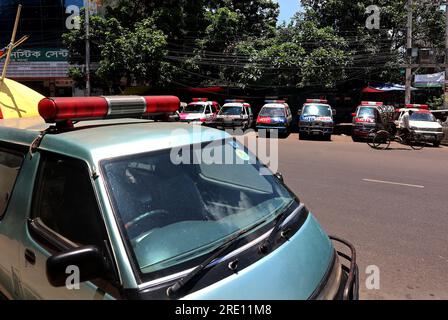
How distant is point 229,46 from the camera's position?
97.5 feet

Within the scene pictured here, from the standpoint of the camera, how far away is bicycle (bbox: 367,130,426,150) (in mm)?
17906

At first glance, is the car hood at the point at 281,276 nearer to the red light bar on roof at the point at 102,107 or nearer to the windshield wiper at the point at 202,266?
the windshield wiper at the point at 202,266

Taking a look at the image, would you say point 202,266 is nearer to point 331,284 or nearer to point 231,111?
point 331,284

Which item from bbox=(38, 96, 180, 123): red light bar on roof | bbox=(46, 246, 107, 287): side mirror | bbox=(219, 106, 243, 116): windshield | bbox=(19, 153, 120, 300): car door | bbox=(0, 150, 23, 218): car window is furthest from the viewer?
→ bbox=(219, 106, 243, 116): windshield

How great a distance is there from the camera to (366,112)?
2181cm

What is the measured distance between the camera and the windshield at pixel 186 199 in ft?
6.94

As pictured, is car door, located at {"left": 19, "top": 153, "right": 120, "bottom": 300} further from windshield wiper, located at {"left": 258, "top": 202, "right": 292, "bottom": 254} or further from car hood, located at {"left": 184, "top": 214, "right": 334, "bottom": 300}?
windshield wiper, located at {"left": 258, "top": 202, "right": 292, "bottom": 254}

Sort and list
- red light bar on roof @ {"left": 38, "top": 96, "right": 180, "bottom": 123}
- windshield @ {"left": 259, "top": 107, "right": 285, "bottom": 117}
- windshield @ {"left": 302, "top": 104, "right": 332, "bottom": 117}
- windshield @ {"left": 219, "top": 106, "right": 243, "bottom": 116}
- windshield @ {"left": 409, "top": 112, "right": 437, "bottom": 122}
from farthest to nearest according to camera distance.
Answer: windshield @ {"left": 219, "top": 106, "right": 243, "bottom": 116}, windshield @ {"left": 259, "top": 107, "right": 285, "bottom": 117}, windshield @ {"left": 302, "top": 104, "right": 332, "bottom": 117}, windshield @ {"left": 409, "top": 112, "right": 437, "bottom": 122}, red light bar on roof @ {"left": 38, "top": 96, "right": 180, "bottom": 123}

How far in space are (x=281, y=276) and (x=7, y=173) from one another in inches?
78.9

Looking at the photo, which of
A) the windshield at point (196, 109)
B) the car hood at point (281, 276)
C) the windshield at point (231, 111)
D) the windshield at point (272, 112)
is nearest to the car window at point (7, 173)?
the car hood at point (281, 276)

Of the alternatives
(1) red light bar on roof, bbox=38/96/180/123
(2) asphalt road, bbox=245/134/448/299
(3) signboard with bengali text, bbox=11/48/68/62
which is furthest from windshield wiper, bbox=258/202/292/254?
(3) signboard with bengali text, bbox=11/48/68/62

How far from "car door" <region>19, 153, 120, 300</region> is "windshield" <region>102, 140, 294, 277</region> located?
164mm

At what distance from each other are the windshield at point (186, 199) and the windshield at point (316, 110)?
2030 cm

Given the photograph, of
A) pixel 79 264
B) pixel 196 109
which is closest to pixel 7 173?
pixel 79 264
